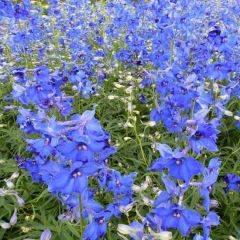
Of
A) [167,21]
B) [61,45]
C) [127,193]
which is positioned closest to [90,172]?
[127,193]

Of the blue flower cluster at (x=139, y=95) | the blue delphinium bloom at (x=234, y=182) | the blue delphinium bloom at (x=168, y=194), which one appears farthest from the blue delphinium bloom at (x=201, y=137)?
the blue delphinium bloom at (x=234, y=182)

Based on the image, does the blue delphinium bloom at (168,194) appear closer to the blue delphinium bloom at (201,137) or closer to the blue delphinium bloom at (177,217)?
the blue delphinium bloom at (177,217)

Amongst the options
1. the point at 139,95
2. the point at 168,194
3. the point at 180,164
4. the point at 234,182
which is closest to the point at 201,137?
the point at 180,164

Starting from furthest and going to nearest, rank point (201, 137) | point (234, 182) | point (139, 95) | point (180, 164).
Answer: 1. point (139, 95)
2. point (234, 182)
3. point (201, 137)
4. point (180, 164)

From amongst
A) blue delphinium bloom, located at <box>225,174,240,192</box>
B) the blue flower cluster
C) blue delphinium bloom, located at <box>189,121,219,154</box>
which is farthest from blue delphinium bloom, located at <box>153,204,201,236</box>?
blue delphinium bloom, located at <box>225,174,240,192</box>

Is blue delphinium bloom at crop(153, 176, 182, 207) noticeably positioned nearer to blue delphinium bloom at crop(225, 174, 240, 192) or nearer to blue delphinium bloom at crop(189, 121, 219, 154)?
blue delphinium bloom at crop(189, 121, 219, 154)

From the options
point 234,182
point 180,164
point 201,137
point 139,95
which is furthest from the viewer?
point 139,95

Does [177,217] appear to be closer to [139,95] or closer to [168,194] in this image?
[168,194]

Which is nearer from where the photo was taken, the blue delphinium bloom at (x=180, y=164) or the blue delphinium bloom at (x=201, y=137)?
the blue delphinium bloom at (x=180, y=164)

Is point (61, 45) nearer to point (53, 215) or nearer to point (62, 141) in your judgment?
point (53, 215)
